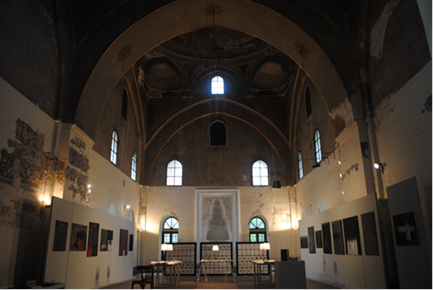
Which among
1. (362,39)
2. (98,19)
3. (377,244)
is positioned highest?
(98,19)

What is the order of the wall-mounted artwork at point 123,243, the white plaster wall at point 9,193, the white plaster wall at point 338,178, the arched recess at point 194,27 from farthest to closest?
the wall-mounted artwork at point 123,243, the arched recess at point 194,27, the white plaster wall at point 338,178, the white plaster wall at point 9,193

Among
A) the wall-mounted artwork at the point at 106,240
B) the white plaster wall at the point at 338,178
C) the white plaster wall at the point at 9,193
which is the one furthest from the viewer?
the wall-mounted artwork at the point at 106,240

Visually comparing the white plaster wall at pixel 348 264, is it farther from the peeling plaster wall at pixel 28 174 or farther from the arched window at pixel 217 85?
the arched window at pixel 217 85

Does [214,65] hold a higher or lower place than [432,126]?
higher

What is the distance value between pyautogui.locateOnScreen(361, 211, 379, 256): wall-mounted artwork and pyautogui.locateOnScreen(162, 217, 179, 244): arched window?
1288 centimetres

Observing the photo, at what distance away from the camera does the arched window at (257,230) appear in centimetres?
2022

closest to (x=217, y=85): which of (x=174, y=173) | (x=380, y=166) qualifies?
(x=174, y=173)

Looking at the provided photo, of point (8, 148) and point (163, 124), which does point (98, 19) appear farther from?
point (163, 124)

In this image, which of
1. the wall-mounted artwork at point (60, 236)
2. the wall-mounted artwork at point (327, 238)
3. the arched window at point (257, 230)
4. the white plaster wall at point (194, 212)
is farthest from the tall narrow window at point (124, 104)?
the wall-mounted artwork at point (327, 238)

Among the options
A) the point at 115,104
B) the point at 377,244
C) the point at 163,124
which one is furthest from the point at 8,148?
the point at 163,124

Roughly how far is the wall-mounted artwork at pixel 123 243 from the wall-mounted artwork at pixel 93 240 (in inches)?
113

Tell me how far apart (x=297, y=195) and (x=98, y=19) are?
1404cm

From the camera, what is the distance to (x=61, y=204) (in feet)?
32.1

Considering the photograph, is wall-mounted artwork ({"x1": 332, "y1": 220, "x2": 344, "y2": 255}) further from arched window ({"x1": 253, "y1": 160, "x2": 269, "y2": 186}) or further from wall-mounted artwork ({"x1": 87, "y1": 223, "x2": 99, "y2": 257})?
arched window ({"x1": 253, "y1": 160, "x2": 269, "y2": 186})
